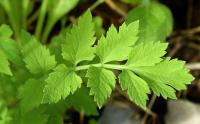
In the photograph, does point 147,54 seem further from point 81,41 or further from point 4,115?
point 4,115

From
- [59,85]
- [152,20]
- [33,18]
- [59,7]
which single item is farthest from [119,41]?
[33,18]

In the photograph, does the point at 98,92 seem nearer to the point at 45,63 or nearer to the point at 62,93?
the point at 62,93

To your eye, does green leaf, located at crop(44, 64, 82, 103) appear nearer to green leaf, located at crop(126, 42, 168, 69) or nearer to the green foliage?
the green foliage

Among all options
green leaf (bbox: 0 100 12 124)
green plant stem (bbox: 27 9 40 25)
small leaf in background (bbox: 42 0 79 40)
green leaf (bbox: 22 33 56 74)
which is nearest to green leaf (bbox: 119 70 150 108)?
green leaf (bbox: 22 33 56 74)

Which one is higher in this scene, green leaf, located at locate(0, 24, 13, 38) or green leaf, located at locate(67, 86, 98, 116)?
green leaf, located at locate(0, 24, 13, 38)

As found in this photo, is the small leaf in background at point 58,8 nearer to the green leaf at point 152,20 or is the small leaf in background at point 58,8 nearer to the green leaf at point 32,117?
the green leaf at point 152,20

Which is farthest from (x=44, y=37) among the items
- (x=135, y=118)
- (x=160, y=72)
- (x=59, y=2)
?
(x=160, y=72)
